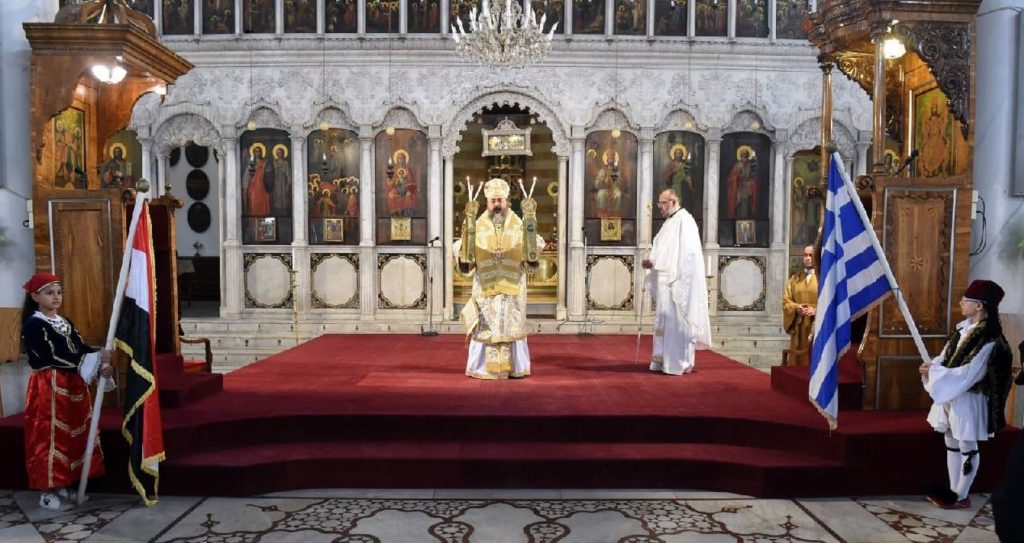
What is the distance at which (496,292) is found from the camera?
7.52 metres

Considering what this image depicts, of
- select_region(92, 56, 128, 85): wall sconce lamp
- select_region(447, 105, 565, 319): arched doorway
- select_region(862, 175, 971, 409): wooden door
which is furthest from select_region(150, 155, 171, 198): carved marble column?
select_region(862, 175, 971, 409): wooden door

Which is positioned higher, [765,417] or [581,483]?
[765,417]

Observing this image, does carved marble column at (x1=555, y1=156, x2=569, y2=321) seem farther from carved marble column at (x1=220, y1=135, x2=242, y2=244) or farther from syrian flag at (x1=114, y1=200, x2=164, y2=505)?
syrian flag at (x1=114, y1=200, x2=164, y2=505)

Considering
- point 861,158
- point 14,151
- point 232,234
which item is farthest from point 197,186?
point 861,158

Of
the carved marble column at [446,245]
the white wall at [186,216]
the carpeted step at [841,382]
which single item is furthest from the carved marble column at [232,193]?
the carpeted step at [841,382]

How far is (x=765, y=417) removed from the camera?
5.79m

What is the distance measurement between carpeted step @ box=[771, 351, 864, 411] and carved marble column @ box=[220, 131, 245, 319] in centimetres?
976

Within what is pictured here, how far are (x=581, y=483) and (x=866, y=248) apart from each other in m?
2.67

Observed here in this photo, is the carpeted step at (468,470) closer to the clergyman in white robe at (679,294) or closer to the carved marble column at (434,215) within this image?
the clergyman in white robe at (679,294)

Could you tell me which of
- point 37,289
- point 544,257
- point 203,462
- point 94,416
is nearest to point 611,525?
point 203,462

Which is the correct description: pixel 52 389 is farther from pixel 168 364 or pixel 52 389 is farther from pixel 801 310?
pixel 801 310

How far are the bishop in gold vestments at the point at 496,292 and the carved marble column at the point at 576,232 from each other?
5.41 meters

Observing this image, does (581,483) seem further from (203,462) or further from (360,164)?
Answer: (360,164)

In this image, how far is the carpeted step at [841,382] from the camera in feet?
19.4
